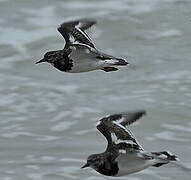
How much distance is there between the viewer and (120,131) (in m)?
7.36

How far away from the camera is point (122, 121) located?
7410 mm

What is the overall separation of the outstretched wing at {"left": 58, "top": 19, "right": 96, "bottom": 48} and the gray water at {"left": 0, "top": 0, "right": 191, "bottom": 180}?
2935 mm

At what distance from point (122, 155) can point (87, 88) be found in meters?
6.06

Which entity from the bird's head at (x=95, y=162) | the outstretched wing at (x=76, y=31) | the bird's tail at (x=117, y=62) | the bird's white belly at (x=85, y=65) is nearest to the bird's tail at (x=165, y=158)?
the bird's head at (x=95, y=162)

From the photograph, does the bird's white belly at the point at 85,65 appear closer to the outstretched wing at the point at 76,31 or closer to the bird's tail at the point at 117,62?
the bird's tail at the point at 117,62

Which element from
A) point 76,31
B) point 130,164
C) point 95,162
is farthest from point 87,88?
point 130,164

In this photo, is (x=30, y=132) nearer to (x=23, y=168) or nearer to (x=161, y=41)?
(x=23, y=168)

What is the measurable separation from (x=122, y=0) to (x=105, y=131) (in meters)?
9.70

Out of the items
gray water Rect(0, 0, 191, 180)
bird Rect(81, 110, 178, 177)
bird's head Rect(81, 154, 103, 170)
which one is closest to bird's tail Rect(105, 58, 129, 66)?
bird Rect(81, 110, 178, 177)

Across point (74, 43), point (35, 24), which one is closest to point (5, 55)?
point (35, 24)

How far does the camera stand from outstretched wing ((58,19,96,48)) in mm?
7727

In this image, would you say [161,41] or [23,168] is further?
[161,41]

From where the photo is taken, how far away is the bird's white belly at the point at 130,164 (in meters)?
6.93

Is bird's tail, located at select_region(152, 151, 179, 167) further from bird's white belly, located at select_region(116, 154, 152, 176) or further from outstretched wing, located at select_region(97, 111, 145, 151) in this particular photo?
outstretched wing, located at select_region(97, 111, 145, 151)
